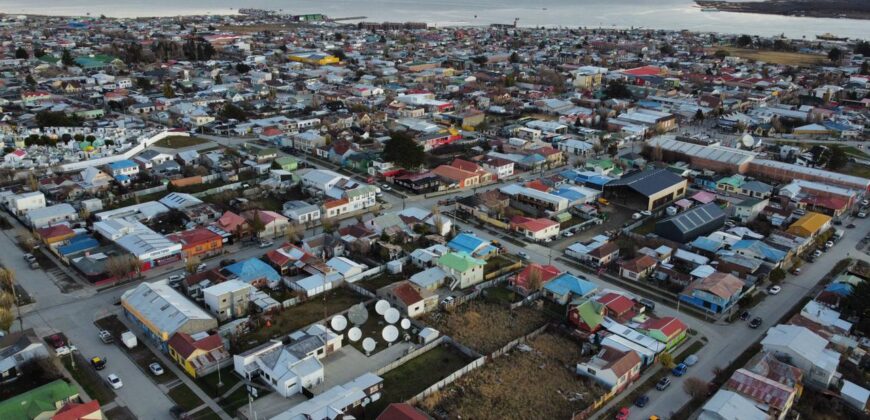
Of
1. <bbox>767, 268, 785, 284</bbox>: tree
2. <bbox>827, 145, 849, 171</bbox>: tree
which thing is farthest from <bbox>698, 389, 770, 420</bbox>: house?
<bbox>827, 145, 849, 171</bbox>: tree

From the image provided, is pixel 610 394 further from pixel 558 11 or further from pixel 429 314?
pixel 558 11

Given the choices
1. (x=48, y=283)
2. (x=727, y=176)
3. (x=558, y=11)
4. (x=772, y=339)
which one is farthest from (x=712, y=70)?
(x=558, y=11)

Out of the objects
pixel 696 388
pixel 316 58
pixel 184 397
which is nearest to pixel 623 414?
pixel 696 388

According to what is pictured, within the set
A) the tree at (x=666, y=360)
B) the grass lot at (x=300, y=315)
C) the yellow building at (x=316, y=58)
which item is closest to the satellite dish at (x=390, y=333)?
the grass lot at (x=300, y=315)

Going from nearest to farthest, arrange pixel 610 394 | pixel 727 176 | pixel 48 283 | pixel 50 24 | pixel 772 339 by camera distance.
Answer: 1. pixel 610 394
2. pixel 772 339
3. pixel 48 283
4. pixel 727 176
5. pixel 50 24

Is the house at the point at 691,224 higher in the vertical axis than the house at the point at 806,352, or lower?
higher

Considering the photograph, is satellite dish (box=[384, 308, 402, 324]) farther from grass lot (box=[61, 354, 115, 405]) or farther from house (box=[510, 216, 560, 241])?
house (box=[510, 216, 560, 241])

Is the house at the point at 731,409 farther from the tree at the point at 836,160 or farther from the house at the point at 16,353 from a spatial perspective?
the tree at the point at 836,160
